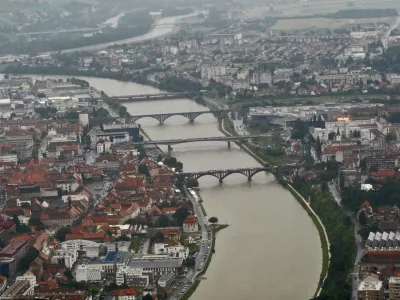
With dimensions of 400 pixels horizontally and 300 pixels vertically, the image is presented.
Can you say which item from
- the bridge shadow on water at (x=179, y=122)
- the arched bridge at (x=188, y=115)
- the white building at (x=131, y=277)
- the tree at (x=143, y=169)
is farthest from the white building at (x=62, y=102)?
the white building at (x=131, y=277)

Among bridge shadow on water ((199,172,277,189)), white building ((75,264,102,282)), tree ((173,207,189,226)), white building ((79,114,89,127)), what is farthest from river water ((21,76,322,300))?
white building ((79,114,89,127))

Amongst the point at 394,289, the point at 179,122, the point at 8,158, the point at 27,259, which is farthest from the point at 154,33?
the point at 394,289

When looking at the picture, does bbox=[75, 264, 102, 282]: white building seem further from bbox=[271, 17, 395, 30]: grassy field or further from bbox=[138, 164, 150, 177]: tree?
bbox=[271, 17, 395, 30]: grassy field

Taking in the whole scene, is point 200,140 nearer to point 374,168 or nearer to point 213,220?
point 374,168

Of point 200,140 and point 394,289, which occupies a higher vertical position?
point 394,289

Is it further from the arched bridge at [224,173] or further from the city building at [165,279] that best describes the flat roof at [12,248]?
the arched bridge at [224,173]

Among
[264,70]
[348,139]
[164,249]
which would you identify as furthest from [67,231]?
[264,70]

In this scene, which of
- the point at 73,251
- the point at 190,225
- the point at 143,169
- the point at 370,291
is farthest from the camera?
the point at 143,169

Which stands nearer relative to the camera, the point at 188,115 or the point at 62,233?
the point at 62,233
